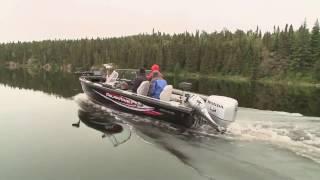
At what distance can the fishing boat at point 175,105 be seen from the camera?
43.6ft

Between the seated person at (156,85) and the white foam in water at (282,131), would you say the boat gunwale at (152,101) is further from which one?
the white foam in water at (282,131)

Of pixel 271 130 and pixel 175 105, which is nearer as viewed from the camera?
pixel 271 130

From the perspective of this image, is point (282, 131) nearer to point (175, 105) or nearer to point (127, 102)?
point (175, 105)

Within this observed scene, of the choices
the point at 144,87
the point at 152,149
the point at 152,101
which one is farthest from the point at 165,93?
the point at 152,149

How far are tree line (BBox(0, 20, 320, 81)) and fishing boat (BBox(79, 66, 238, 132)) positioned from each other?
56.6 m

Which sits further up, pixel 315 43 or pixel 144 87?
pixel 315 43

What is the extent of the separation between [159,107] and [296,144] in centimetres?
512

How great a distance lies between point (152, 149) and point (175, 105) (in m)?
2.77

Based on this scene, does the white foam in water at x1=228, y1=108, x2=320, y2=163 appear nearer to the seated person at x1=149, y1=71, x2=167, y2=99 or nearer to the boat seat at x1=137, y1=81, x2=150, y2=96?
the seated person at x1=149, y1=71, x2=167, y2=99

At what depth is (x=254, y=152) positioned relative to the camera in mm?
10859

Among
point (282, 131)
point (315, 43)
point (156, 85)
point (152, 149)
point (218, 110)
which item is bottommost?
point (152, 149)

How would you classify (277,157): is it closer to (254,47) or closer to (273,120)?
(273,120)

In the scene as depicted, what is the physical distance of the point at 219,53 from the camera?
88062 millimetres

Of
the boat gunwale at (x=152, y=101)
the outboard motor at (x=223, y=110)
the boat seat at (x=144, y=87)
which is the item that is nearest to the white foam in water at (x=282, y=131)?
the outboard motor at (x=223, y=110)
